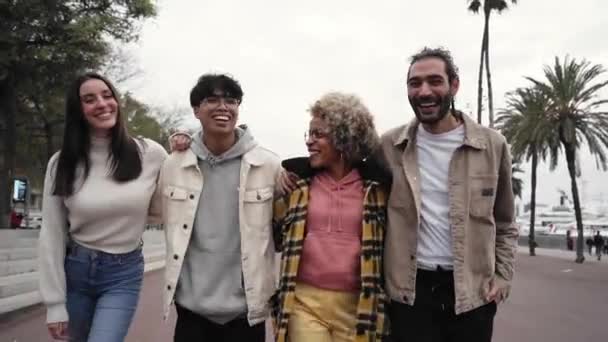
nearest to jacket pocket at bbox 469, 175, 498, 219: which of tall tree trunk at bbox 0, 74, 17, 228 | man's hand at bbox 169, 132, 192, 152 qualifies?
man's hand at bbox 169, 132, 192, 152

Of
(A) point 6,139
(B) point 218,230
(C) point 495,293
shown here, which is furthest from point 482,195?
(A) point 6,139

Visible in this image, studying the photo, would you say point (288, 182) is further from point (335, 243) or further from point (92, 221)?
point (92, 221)

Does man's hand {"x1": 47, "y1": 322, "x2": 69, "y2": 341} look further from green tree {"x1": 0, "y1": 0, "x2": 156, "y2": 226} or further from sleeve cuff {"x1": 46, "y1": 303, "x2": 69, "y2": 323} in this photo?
green tree {"x1": 0, "y1": 0, "x2": 156, "y2": 226}

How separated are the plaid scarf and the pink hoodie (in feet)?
0.14

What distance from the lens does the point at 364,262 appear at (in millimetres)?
3357

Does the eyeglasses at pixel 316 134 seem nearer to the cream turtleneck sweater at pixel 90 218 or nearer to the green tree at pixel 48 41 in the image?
the cream turtleneck sweater at pixel 90 218

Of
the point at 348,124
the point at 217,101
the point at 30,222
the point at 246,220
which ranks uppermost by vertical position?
the point at 217,101

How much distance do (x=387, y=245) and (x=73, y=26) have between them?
16780mm

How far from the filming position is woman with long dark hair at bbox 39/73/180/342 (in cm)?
346

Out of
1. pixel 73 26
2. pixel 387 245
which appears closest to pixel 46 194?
pixel 387 245

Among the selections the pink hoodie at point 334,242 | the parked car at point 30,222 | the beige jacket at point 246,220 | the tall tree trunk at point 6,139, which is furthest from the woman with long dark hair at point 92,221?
the tall tree trunk at point 6,139

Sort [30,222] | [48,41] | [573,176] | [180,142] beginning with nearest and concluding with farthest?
1. [180,142]
2. [48,41]
3. [573,176]
4. [30,222]

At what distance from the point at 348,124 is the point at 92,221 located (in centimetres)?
146

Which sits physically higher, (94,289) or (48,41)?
(48,41)
